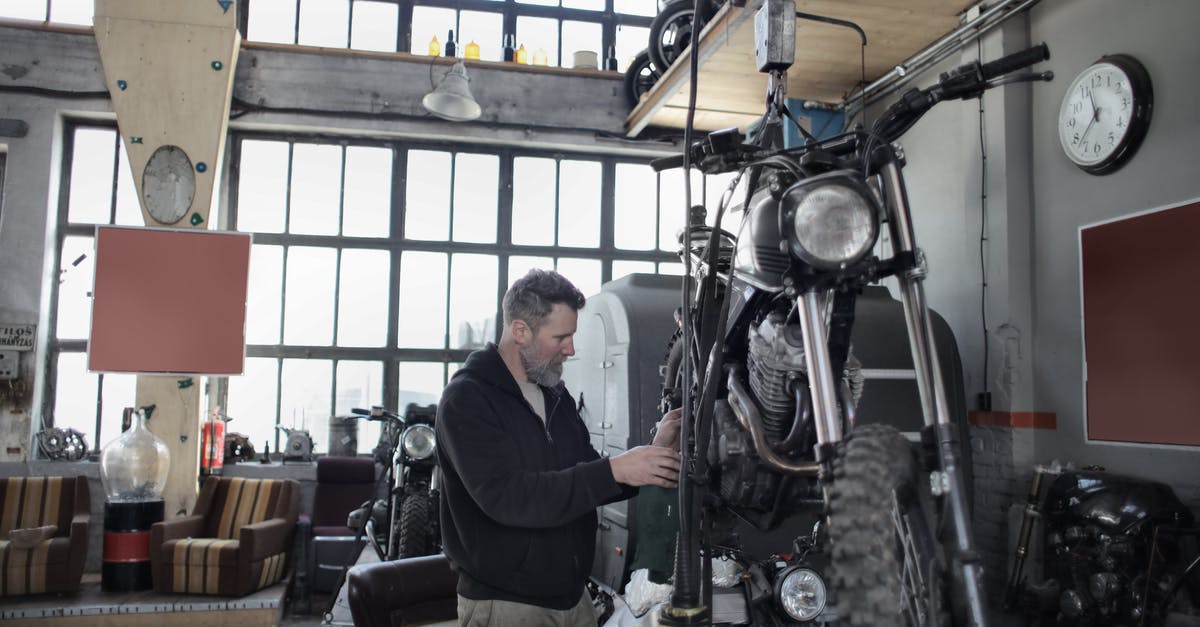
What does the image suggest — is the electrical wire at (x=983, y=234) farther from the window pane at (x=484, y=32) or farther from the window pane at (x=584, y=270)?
the window pane at (x=484, y=32)

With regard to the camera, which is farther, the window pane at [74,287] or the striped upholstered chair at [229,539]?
the window pane at [74,287]

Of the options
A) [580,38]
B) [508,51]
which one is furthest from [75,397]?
[580,38]

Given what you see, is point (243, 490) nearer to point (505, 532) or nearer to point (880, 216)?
point (505, 532)

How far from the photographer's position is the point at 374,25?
25.3ft

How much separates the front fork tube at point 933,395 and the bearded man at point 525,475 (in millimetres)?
600

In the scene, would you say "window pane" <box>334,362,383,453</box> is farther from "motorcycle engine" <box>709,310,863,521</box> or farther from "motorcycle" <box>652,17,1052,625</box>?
"motorcycle engine" <box>709,310,863,521</box>

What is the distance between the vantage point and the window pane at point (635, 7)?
26.7 feet

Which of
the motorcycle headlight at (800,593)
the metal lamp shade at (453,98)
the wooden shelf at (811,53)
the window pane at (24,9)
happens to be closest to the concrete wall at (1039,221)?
the wooden shelf at (811,53)

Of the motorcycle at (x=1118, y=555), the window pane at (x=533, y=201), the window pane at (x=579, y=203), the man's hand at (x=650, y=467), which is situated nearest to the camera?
the man's hand at (x=650, y=467)

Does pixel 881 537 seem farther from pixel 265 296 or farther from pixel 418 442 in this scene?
pixel 265 296

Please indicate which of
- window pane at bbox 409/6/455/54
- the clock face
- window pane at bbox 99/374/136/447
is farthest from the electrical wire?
window pane at bbox 99/374/136/447

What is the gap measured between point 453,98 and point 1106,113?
4.10 meters

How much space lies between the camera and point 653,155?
804cm

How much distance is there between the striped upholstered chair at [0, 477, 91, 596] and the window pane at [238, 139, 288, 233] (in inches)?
97.4
